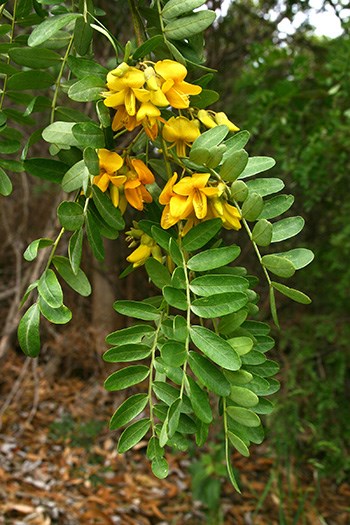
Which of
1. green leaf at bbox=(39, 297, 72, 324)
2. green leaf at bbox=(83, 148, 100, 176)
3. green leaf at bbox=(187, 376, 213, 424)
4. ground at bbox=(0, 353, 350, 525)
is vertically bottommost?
ground at bbox=(0, 353, 350, 525)

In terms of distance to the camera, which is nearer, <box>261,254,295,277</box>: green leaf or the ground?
<box>261,254,295,277</box>: green leaf

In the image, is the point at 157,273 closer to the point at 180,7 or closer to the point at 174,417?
the point at 174,417

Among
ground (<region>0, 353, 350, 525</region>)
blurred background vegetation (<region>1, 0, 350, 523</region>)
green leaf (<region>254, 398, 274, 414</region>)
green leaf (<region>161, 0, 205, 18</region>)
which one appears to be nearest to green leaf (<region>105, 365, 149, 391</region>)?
green leaf (<region>254, 398, 274, 414</region>)

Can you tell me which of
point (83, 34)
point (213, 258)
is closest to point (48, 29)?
point (83, 34)

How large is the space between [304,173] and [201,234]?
1.18 metres

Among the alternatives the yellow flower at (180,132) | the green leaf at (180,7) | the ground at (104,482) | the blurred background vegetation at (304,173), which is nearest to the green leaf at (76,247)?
the yellow flower at (180,132)

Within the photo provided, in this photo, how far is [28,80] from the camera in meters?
0.56

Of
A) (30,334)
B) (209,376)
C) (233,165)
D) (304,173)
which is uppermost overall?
(233,165)

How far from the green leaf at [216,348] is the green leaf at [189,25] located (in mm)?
269

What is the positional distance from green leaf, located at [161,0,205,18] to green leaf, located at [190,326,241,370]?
0.93ft

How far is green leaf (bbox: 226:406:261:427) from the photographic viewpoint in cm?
48

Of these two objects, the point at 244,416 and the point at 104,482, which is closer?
the point at 244,416

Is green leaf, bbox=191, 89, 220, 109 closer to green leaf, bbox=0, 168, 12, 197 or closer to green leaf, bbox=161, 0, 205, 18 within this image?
green leaf, bbox=161, 0, 205, 18

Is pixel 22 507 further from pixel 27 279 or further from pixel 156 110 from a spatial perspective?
pixel 156 110
